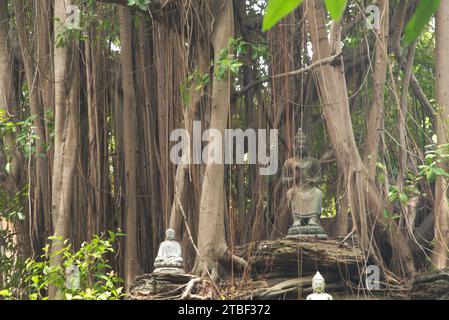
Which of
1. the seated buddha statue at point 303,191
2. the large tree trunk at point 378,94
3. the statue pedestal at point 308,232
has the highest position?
the large tree trunk at point 378,94

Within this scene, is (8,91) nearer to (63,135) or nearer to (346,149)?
(63,135)

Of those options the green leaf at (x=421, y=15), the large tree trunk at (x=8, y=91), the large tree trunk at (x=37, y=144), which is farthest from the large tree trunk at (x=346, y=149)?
the green leaf at (x=421, y=15)

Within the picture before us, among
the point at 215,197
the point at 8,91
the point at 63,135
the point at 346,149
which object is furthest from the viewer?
the point at 8,91

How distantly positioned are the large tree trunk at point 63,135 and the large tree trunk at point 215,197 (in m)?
0.91

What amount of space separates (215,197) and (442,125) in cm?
158

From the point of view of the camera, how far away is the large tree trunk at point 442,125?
17.3 feet

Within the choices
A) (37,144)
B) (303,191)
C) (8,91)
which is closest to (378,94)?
(303,191)

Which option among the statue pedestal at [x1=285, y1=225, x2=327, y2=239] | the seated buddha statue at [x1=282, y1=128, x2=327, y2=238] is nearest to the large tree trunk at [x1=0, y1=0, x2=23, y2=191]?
the seated buddha statue at [x1=282, y1=128, x2=327, y2=238]

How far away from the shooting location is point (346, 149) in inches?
209

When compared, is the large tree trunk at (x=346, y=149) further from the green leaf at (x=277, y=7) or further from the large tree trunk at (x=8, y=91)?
the green leaf at (x=277, y=7)

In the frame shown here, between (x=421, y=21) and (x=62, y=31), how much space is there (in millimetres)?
4897

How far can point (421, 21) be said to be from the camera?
0.69 meters
